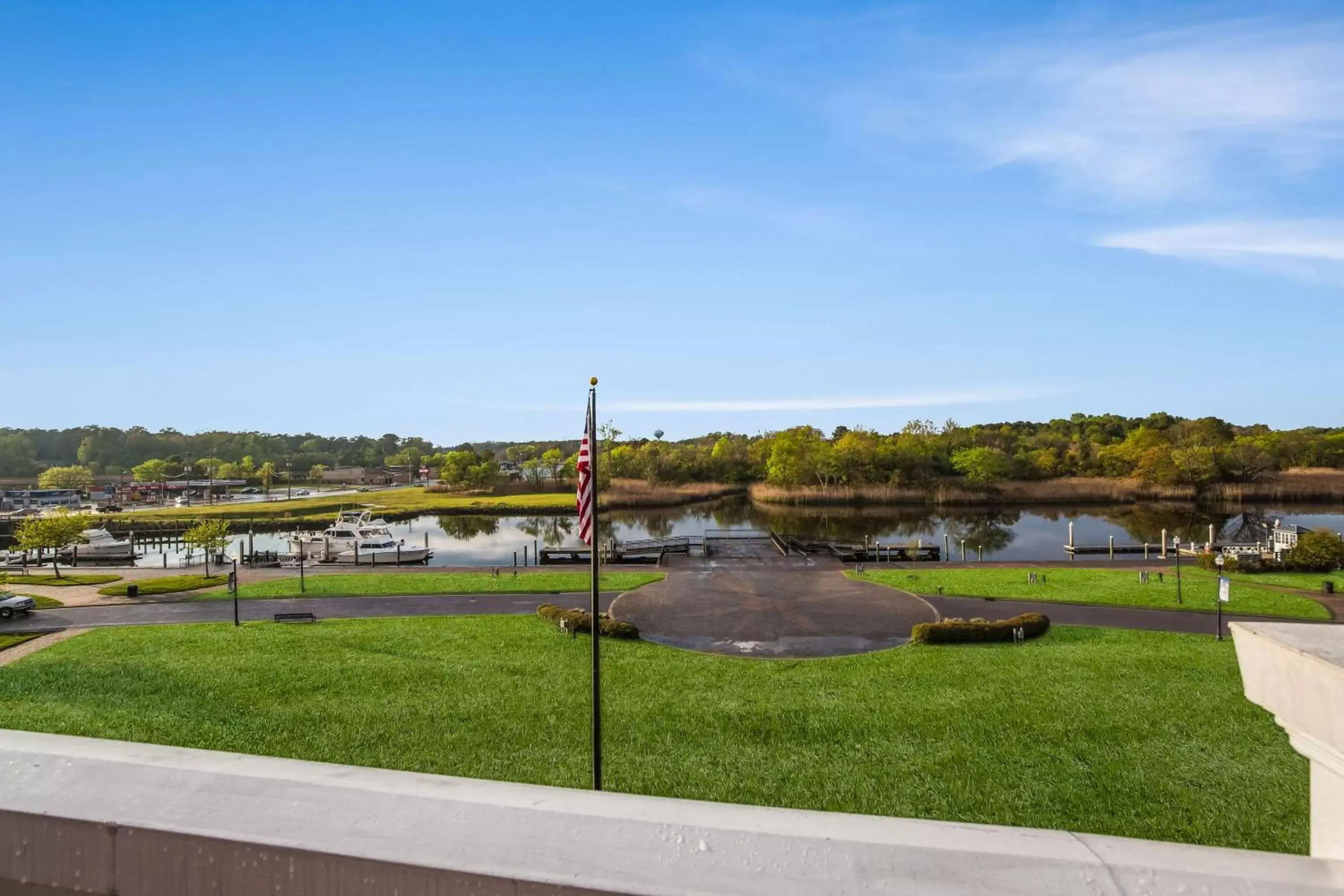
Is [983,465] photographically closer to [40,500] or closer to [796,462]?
[796,462]

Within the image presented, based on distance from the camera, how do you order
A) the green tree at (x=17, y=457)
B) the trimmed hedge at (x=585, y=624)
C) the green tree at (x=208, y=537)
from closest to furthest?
the trimmed hedge at (x=585, y=624), the green tree at (x=208, y=537), the green tree at (x=17, y=457)

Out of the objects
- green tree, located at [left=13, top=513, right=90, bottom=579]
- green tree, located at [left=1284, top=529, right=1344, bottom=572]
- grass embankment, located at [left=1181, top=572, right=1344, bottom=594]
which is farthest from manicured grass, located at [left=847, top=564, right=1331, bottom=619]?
green tree, located at [left=13, top=513, right=90, bottom=579]

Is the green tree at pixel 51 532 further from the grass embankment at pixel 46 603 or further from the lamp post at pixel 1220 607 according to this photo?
the lamp post at pixel 1220 607

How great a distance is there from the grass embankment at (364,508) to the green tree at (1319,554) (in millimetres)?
50753

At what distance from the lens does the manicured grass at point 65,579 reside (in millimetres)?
27766

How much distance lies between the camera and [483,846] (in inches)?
50.9

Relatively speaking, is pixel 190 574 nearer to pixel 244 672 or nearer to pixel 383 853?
pixel 244 672

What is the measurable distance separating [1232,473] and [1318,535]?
5125cm

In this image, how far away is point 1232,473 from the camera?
7031 cm

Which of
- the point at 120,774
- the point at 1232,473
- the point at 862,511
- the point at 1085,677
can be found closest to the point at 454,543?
the point at 862,511

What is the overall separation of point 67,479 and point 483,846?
127m

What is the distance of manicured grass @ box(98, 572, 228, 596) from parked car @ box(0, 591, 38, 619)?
10.1ft

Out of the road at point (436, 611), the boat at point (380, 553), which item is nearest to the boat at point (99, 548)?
the boat at point (380, 553)

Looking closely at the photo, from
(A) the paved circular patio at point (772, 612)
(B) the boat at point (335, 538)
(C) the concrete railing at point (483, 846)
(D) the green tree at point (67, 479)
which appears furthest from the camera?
(D) the green tree at point (67, 479)
